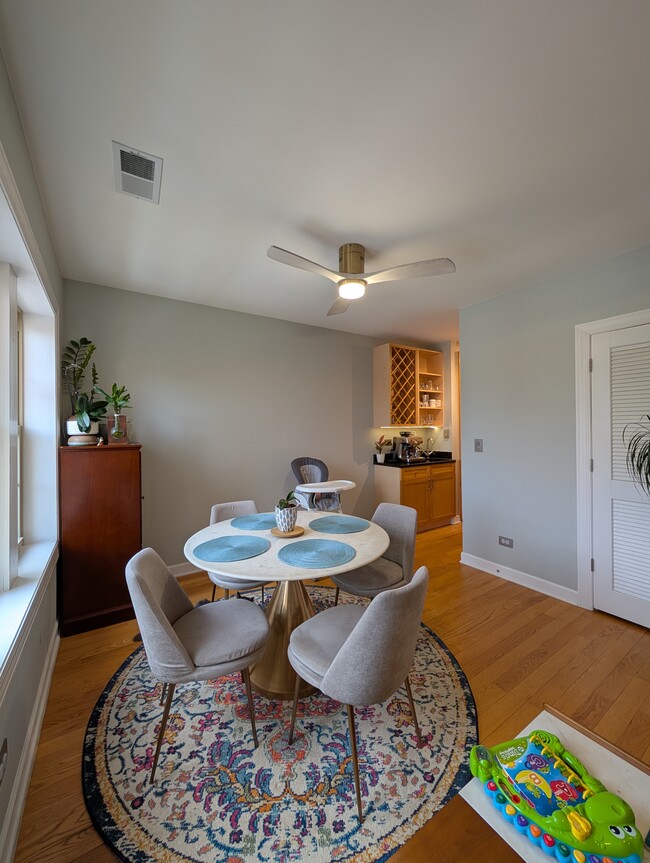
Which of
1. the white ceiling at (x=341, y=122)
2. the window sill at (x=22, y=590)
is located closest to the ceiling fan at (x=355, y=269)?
the white ceiling at (x=341, y=122)

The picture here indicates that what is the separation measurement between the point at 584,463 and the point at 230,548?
8.90 feet

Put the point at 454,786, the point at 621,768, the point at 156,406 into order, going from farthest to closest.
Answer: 1. the point at 156,406
2. the point at 454,786
3. the point at 621,768

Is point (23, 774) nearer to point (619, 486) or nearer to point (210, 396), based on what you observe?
point (210, 396)

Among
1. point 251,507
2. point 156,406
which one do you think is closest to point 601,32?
point 251,507

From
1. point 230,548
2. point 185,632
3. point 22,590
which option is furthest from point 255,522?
point 22,590

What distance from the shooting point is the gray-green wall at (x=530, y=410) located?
8.86ft

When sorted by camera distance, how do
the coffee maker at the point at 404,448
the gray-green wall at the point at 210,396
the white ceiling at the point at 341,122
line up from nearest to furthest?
the white ceiling at the point at 341,122
the gray-green wall at the point at 210,396
the coffee maker at the point at 404,448

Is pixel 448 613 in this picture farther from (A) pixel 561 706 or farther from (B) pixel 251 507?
(B) pixel 251 507

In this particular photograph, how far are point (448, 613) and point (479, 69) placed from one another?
3.06m

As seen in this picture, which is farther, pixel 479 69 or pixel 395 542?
pixel 395 542

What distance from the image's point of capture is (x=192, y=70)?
1223 millimetres

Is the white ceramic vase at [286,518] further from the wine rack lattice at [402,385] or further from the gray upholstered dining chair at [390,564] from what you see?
the wine rack lattice at [402,385]

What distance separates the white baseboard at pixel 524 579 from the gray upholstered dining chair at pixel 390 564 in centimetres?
148

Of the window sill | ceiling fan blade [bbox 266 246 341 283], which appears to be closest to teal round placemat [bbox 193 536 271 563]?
the window sill
